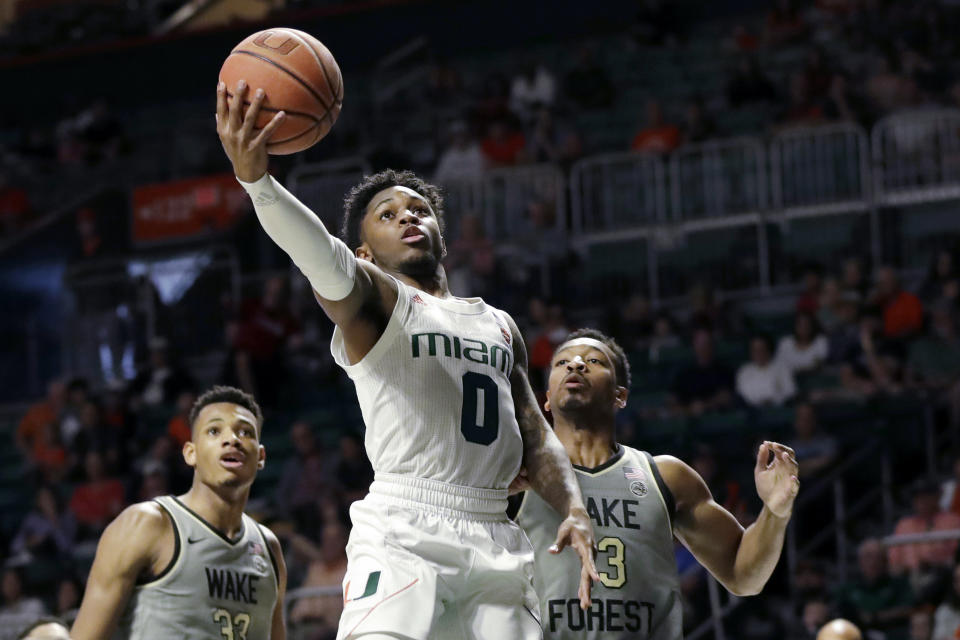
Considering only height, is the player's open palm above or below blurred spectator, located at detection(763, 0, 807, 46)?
below

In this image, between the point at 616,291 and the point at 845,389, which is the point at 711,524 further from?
the point at 616,291

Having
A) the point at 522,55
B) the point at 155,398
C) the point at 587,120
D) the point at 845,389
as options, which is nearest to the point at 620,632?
the point at 845,389

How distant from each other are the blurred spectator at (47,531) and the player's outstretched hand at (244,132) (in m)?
8.81

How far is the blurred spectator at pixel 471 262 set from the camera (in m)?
13.0

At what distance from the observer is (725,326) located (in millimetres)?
11781

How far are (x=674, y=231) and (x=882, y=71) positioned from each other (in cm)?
245

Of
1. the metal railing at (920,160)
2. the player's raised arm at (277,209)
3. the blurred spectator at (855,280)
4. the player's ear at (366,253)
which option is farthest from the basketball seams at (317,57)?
the metal railing at (920,160)

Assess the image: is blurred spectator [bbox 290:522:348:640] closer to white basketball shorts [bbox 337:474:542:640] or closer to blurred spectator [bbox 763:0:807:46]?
white basketball shorts [bbox 337:474:542:640]

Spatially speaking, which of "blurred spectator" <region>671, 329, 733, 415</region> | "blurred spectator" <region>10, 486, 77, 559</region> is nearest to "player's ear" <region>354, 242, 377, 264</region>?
"blurred spectator" <region>671, 329, 733, 415</region>

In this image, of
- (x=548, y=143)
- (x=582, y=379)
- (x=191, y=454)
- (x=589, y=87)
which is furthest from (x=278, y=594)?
(x=589, y=87)

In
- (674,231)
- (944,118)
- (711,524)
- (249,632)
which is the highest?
(944,118)

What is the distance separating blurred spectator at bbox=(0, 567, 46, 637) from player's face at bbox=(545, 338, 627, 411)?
6910mm

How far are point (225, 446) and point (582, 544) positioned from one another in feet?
7.51

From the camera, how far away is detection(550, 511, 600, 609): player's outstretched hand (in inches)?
155
